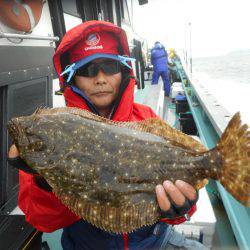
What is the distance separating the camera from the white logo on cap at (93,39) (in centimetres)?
270

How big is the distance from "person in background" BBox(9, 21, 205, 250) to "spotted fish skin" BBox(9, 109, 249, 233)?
36cm

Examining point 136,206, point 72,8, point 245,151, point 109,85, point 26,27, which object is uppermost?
point 72,8

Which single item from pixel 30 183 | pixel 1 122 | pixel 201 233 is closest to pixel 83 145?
pixel 30 183

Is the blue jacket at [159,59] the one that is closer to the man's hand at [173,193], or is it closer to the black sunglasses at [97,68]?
the black sunglasses at [97,68]

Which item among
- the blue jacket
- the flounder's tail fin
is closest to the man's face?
the flounder's tail fin

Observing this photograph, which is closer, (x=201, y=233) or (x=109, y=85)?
(x=109, y=85)

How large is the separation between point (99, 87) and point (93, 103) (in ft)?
0.52

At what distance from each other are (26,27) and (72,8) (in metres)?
2.92

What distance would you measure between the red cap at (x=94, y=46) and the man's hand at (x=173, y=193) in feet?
4.66

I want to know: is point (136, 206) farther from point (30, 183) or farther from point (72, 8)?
point (72, 8)

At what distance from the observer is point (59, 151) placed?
1688 millimetres

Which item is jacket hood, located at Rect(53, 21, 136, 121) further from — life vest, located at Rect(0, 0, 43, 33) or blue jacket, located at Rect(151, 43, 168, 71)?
blue jacket, located at Rect(151, 43, 168, 71)

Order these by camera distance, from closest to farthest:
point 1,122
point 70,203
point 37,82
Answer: point 70,203 → point 1,122 → point 37,82

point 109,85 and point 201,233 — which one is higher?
point 109,85
